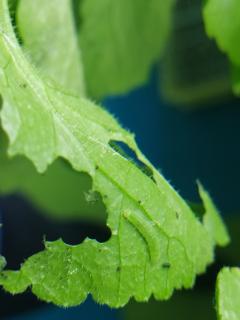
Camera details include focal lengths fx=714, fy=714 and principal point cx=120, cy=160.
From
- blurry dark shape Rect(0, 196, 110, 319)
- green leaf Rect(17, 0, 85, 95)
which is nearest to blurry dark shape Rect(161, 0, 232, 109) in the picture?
blurry dark shape Rect(0, 196, 110, 319)

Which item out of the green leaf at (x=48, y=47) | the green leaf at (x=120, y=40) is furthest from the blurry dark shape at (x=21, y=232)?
the green leaf at (x=120, y=40)

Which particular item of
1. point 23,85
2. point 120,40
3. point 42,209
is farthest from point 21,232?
point 23,85

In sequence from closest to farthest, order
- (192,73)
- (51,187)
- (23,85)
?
(23,85) < (51,187) < (192,73)

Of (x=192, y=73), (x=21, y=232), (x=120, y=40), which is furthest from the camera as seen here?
(x=192, y=73)

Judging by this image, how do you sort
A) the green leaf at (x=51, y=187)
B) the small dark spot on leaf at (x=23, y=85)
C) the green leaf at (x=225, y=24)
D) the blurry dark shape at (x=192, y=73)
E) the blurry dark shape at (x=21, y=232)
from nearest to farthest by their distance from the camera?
the small dark spot on leaf at (x=23, y=85), the green leaf at (x=225, y=24), the green leaf at (x=51, y=187), the blurry dark shape at (x=21, y=232), the blurry dark shape at (x=192, y=73)

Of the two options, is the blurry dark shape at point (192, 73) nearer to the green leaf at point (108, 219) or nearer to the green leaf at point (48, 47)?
the green leaf at point (48, 47)

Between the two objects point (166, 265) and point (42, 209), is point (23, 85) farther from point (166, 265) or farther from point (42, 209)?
point (42, 209)

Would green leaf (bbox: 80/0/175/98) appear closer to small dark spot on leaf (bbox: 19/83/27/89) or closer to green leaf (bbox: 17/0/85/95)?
green leaf (bbox: 17/0/85/95)
